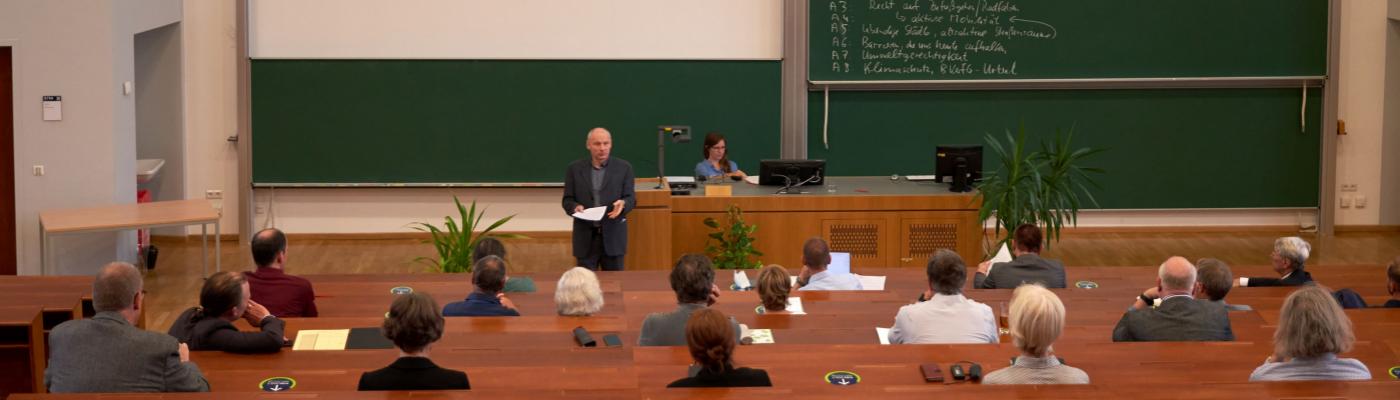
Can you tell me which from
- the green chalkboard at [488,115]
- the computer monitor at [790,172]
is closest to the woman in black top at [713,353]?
the computer monitor at [790,172]

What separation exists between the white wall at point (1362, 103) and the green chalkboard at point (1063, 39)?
346mm

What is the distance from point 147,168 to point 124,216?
5.65ft

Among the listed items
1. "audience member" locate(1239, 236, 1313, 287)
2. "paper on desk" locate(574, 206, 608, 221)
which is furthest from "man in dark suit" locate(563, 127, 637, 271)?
"audience member" locate(1239, 236, 1313, 287)

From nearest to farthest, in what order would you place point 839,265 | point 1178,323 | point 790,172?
1. point 1178,323
2. point 839,265
3. point 790,172

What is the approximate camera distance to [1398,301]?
20.6 feet

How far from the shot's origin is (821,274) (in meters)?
6.95

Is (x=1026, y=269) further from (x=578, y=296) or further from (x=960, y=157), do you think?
(x=960, y=157)

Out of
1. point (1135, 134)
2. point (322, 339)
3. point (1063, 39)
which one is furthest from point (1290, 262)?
point (1135, 134)

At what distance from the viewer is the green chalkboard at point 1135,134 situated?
11.9 m

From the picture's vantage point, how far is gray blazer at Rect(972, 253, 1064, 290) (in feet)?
22.8

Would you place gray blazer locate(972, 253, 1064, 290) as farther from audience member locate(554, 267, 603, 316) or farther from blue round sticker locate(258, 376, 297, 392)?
blue round sticker locate(258, 376, 297, 392)

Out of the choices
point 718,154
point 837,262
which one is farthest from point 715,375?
point 718,154

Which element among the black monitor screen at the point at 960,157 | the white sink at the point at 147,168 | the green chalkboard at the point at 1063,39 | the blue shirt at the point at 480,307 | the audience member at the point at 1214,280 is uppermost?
the green chalkboard at the point at 1063,39

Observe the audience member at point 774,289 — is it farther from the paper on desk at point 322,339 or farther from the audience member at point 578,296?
the paper on desk at point 322,339
